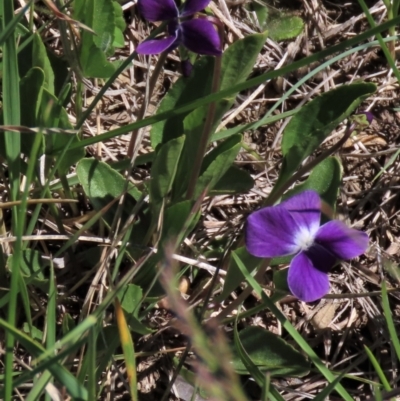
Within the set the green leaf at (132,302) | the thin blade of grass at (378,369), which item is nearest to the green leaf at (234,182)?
the green leaf at (132,302)

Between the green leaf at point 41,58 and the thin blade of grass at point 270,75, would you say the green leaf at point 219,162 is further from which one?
the green leaf at point 41,58

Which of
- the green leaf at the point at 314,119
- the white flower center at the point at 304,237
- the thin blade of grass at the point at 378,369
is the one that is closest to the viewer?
the thin blade of grass at the point at 378,369

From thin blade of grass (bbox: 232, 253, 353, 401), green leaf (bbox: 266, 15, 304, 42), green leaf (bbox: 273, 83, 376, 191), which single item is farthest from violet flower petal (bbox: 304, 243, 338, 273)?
green leaf (bbox: 266, 15, 304, 42)

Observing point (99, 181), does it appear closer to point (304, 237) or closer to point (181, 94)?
point (181, 94)

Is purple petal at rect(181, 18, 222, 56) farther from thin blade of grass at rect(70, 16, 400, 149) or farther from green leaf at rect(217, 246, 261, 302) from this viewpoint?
green leaf at rect(217, 246, 261, 302)

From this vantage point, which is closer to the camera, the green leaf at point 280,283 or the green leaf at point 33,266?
the green leaf at point 280,283

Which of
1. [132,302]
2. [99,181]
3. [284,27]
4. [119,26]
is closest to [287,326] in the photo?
[132,302]

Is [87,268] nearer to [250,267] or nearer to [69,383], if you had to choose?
[250,267]
